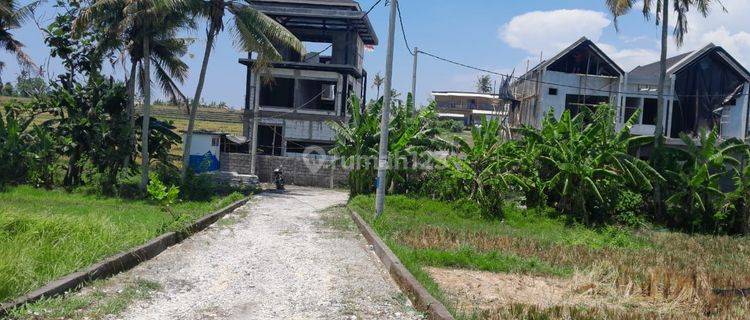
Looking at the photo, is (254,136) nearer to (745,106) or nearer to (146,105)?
(146,105)

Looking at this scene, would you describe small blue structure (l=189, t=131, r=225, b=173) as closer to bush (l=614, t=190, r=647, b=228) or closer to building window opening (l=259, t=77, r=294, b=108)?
building window opening (l=259, t=77, r=294, b=108)

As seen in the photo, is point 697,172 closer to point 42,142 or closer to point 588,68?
point 588,68

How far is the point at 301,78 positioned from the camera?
36844 millimetres

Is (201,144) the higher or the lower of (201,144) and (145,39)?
the lower

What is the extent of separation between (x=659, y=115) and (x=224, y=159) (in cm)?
2013

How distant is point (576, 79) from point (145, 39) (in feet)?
68.9

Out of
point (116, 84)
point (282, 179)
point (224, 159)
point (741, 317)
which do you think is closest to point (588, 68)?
point (282, 179)

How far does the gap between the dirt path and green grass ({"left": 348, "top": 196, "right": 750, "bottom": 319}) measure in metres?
0.74

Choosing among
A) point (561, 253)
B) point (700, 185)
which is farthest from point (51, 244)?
point (700, 185)

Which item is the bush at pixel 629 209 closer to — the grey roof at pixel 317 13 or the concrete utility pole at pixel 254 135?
the grey roof at pixel 317 13

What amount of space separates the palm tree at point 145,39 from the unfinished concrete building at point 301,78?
31.1 ft

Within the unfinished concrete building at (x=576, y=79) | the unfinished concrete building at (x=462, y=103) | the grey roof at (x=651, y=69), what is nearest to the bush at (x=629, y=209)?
the unfinished concrete building at (x=576, y=79)

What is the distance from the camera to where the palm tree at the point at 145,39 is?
22.3 meters

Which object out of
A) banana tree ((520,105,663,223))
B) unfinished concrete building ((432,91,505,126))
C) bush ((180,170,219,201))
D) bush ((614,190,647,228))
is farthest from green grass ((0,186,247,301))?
unfinished concrete building ((432,91,505,126))
